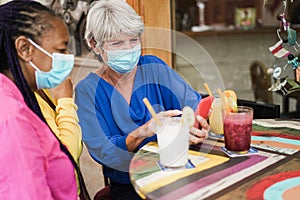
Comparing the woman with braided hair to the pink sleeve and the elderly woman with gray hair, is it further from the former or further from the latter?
the elderly woman with gray hair

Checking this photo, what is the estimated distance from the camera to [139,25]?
1.73m

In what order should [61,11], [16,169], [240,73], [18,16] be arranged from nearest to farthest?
[16,169]
[18,16]
[61,11]
[240,73]

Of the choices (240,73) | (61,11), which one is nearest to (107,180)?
(61,11)

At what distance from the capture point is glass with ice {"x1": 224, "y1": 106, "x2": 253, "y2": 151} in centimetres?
137

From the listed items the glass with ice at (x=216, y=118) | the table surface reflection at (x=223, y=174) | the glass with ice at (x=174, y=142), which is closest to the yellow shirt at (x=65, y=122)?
the table surface reflection at (x=223, y=174)

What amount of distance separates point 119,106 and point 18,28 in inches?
26.3

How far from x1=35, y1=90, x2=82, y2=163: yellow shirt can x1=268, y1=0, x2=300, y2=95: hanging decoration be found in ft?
3.38

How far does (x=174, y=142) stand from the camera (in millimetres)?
1259

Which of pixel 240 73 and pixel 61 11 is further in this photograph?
pixel 240 73

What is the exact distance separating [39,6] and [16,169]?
0.56m

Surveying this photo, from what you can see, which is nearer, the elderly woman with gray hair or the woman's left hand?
the woman's left hand

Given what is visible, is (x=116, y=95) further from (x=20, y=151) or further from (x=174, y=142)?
(x=20, y=151)

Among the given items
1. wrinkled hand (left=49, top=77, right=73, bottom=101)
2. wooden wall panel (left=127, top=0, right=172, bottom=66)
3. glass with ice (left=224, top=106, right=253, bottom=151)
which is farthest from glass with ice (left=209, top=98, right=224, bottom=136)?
wooden wall panel (left=127, top=0, right=172, bottom=66)

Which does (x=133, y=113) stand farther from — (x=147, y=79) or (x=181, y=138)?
(x=181, y=138)
